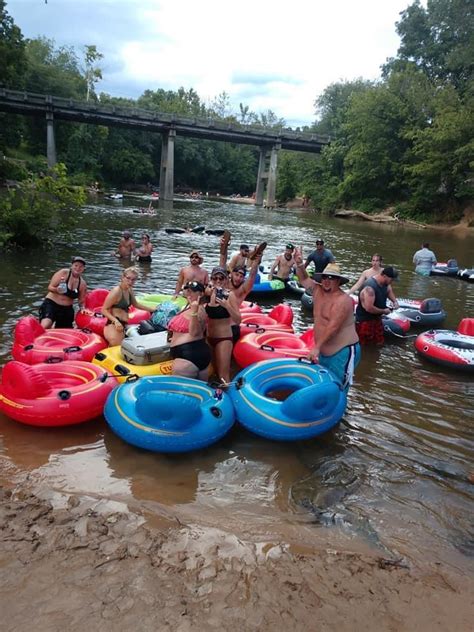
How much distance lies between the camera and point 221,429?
13.8 ft

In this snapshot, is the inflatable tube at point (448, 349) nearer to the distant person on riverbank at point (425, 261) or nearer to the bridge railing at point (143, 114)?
the distant person on riverbank at point (425, 261)

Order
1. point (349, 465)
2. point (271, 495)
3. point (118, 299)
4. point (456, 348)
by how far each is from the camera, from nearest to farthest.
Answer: point (271, 495) < point (349, 465) < point (118, 299) < point (456, 348)

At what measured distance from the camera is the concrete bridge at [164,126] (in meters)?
39.0

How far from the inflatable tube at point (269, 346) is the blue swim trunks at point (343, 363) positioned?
70cm

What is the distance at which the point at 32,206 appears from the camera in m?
11.7

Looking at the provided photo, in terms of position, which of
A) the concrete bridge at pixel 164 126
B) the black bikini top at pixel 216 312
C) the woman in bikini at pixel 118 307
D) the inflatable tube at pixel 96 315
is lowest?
the inflatable tube at pixel 96 315

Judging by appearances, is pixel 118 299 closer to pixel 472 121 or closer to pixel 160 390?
pixel 160 390

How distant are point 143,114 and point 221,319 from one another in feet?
139

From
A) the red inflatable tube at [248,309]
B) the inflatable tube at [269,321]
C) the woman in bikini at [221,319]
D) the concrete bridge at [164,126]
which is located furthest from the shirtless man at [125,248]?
the concrete bridge at [164,126]

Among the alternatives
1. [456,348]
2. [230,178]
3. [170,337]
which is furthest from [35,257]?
[230,178]

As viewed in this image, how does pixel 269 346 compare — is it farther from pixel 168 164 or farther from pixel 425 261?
pixel 168 164

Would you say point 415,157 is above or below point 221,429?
above

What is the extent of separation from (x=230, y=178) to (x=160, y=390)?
222 feet

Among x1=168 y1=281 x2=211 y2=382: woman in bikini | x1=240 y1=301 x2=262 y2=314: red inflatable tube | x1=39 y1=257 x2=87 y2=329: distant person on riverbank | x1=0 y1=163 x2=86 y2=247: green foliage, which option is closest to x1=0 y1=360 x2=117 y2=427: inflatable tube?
x1=168 y1=281 x2=211 y2=382: woman in bikini
